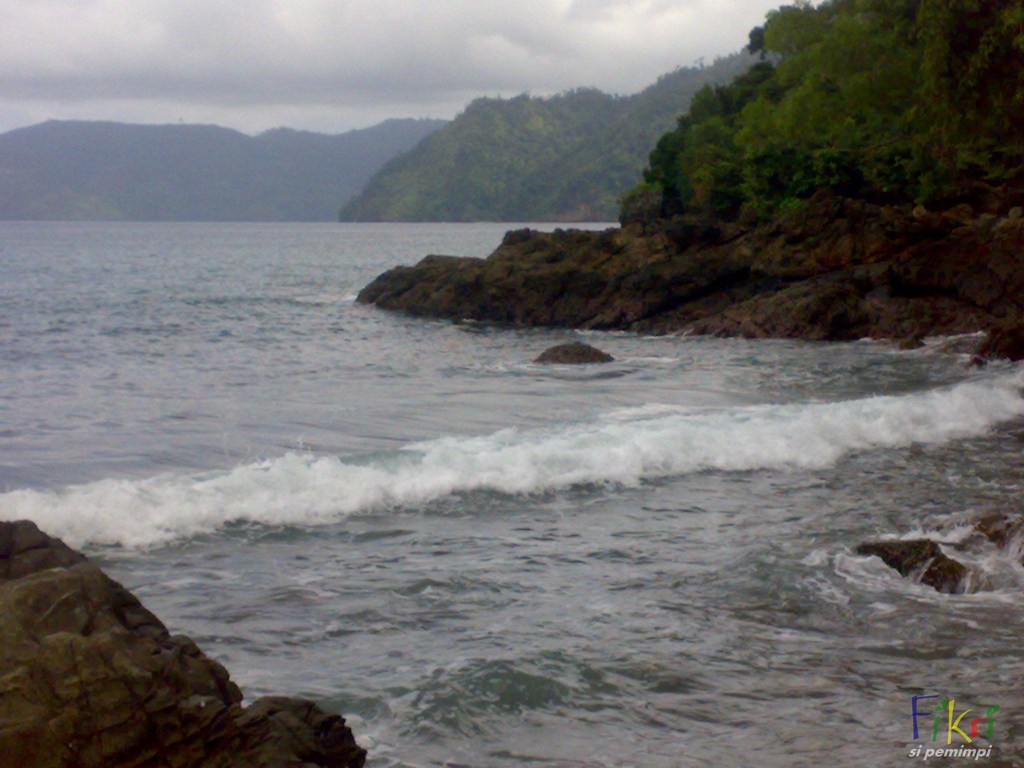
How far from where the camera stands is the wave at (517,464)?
1057cm

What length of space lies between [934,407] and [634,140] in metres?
147

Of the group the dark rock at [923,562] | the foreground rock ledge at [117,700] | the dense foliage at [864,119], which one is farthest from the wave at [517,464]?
the dense foliage at [864,119]

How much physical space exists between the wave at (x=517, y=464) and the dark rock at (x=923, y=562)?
148 inches

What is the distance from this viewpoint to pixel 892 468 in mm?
13344

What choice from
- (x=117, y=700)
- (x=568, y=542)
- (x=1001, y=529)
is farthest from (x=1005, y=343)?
(x=117, y=700)

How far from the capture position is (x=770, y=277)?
108 ft

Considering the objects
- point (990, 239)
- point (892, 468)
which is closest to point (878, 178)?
point (990, 239)

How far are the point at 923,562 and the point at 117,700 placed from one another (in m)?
6.36

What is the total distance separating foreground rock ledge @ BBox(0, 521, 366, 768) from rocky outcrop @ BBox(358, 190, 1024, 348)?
20544mm

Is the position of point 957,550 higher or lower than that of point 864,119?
lower

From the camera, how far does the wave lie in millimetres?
10570

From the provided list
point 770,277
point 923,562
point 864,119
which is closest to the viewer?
point 923,562

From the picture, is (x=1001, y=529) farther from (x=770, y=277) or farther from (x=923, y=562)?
(x=770, y=277)

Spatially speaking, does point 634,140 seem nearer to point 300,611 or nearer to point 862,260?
point 862,260
